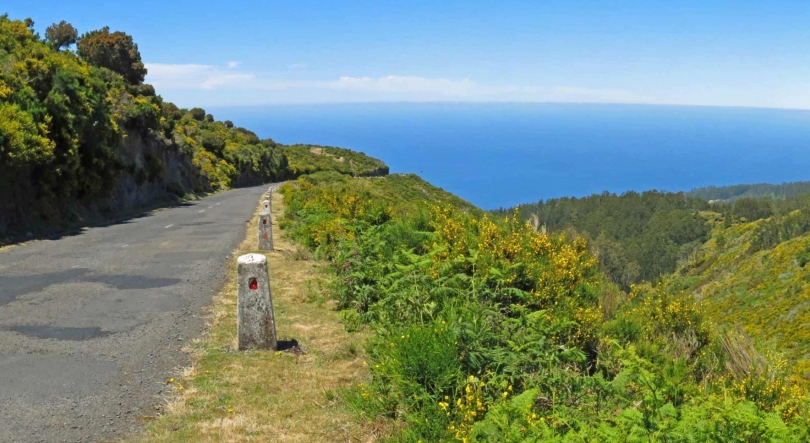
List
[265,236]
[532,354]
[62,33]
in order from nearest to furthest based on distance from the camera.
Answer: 1. [532,354]
2. [265,236]
3. [62,33]

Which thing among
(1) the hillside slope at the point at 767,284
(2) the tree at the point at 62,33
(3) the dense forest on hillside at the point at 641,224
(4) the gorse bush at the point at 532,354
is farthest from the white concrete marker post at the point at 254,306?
(3) the dense forest on hillside at the point at 641,224

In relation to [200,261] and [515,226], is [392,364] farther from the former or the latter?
[200,261]

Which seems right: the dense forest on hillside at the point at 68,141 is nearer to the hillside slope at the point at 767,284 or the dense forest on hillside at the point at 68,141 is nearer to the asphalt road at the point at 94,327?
the asphalt road at the point at 94,327

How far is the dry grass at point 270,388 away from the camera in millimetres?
4598

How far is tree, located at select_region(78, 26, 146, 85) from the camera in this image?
40.6 metres

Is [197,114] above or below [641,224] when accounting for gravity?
above

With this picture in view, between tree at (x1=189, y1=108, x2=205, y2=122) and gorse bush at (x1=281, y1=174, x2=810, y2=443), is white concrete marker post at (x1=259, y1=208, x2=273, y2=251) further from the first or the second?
tree at (x1=189, y1=108, x2=205, y2=122)

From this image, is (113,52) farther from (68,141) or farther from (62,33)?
(68,141)

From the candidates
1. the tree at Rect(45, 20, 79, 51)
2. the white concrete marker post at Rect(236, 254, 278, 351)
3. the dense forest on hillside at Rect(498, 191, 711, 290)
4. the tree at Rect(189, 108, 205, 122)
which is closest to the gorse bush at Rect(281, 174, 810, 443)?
the white concrete marker post at Rect(236, 254, 278, 351)

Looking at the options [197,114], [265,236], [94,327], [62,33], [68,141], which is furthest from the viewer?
[197,114]

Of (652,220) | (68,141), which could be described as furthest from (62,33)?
(652,220)

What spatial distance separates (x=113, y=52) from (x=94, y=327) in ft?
132

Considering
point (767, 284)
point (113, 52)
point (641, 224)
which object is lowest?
point (641, 224)

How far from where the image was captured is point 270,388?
5543 millimetres
